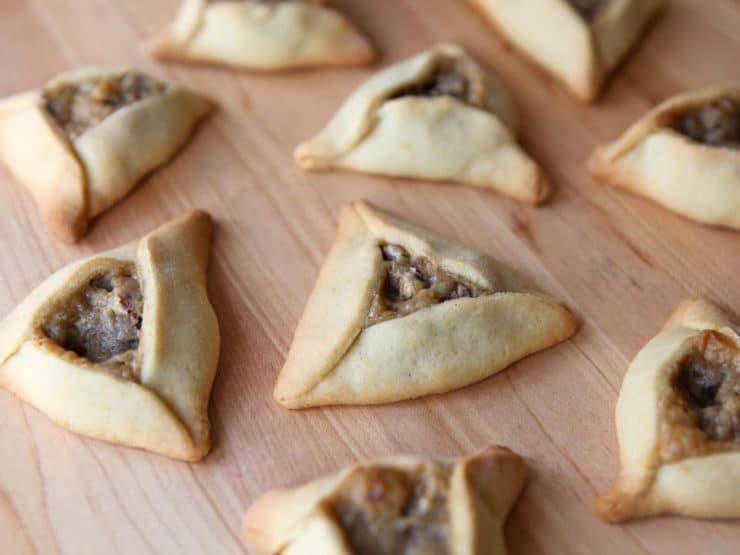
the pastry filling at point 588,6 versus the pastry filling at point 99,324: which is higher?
the pastry filling at point 588,6

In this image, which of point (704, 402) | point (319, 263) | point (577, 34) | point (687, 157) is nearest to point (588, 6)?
point (577, 34)

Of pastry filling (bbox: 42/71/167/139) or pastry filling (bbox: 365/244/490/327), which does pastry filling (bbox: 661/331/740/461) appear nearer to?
pastry filling (bbox: 365/244/490/327)

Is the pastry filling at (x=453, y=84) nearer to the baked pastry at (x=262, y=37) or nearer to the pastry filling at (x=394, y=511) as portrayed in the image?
the baked pastry at (x=262, y=37)

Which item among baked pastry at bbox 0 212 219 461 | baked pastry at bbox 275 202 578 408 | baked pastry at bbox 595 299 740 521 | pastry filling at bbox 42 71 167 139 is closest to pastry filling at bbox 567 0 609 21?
baked pastry at bbox 275 202 578 408

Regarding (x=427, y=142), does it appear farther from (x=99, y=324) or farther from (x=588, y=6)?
(x=99, y=324)

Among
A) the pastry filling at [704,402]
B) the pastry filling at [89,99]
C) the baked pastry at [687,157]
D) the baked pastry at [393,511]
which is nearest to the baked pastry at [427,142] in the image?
the baked pastry at [687,157]

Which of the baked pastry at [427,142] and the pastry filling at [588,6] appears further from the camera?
the pastry filling at [588,6]
